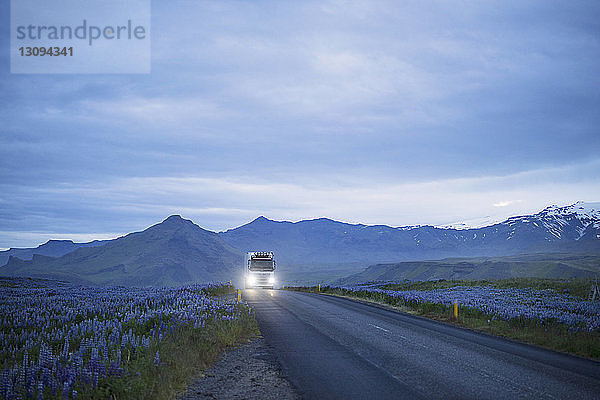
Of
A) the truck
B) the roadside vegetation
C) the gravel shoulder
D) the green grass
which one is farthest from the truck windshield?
the gravel shoulder

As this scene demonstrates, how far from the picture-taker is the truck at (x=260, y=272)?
5216 centimetres

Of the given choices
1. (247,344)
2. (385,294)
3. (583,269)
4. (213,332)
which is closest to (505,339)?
(247,344)

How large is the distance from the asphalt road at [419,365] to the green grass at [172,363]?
160 cm

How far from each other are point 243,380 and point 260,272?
142 ft

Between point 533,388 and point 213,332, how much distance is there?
7.98 m

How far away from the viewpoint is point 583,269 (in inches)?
6068

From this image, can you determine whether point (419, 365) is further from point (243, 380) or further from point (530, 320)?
point (530, 320)

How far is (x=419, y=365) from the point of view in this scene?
10.6 metres

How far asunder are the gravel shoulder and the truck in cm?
4032

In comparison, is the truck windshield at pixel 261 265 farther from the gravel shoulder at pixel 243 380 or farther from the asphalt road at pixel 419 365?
the gravel shoulder at pixel 243 380

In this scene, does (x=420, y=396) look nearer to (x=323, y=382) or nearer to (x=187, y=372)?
(x=323, y=382)

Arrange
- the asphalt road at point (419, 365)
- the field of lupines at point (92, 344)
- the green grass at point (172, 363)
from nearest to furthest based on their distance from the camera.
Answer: the field of lupines at point (92, 344) → the green grass at point (172, 363) → the asphalt road at point (419, 365)

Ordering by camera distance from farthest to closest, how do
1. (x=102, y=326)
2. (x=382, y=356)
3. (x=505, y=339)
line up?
1. (x=505, y=339)
2. (x=382, y=356)
3. (x=102, y=326)

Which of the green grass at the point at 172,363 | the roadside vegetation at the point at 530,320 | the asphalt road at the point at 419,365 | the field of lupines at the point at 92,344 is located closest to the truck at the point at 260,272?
the roadside vegetation at the point at 530,320
